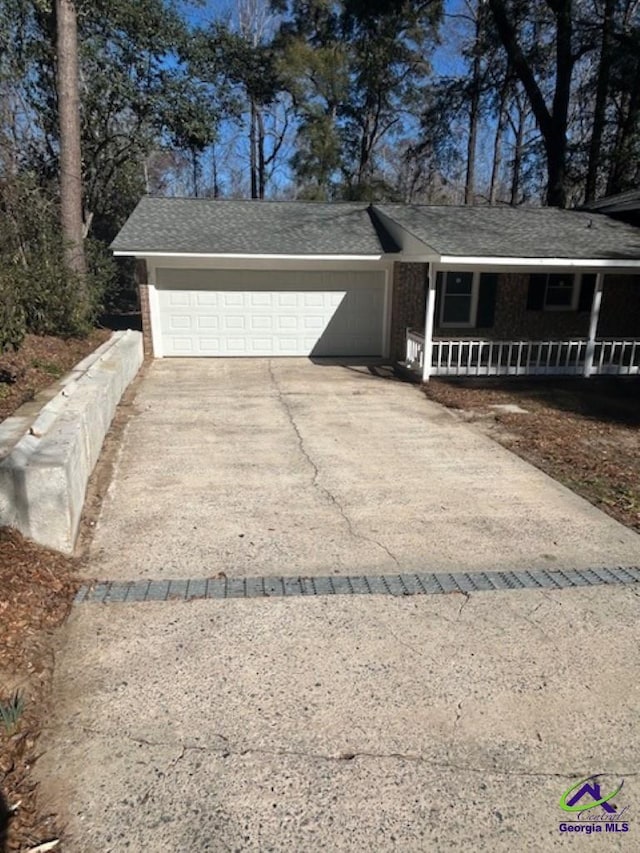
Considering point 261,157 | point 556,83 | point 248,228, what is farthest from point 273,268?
point 261,157

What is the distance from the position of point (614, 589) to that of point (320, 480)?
2.91 metres

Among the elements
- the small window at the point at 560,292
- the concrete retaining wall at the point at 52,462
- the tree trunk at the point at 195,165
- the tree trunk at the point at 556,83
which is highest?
the tree trunk at the point at 556,83

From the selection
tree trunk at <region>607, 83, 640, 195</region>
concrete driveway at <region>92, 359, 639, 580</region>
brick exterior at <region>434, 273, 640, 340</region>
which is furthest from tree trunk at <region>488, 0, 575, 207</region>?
concrete driveway at <region>92, 359, 639, 580</region>

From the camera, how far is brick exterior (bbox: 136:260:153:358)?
13055 millimetres

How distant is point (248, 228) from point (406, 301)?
4.19 meters

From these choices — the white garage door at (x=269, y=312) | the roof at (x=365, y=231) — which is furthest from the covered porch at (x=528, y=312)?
the white garage door at (x=269, y=312)

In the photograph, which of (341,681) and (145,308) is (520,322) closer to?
(145,308)

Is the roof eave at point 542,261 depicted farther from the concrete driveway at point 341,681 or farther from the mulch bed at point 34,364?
the mulch bed at point 34,364

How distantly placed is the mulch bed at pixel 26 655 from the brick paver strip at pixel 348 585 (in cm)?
24

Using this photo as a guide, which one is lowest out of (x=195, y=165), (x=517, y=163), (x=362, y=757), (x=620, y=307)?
(x=362, y=757)

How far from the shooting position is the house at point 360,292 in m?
12.8

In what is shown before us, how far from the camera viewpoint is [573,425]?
841cm

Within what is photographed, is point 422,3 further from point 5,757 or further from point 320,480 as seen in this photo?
point 5,757

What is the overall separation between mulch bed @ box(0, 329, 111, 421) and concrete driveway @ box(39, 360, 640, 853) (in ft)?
7.56
